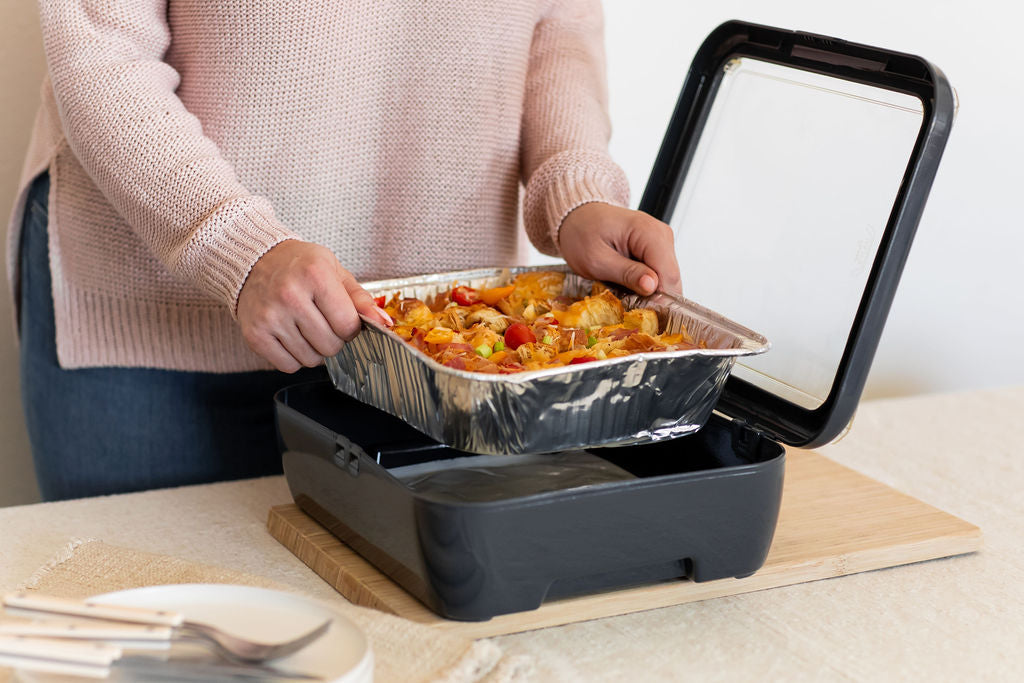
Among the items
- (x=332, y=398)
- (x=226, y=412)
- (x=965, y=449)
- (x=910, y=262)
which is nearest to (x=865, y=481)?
(x=965, y=449)

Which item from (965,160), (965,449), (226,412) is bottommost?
(226,412)

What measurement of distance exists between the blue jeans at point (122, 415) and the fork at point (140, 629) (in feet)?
2.35

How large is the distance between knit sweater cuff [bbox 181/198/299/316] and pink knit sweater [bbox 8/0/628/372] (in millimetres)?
25

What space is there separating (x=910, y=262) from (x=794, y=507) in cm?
150

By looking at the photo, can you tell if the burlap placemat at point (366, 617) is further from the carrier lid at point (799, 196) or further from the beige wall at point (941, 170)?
the beige wall at point (941, 170)

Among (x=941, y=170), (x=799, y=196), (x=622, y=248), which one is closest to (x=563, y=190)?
(x=622, y=248)

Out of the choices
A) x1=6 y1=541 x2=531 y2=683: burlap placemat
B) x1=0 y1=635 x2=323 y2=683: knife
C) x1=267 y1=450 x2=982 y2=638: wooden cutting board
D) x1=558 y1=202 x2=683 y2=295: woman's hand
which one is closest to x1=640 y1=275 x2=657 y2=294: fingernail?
x1=558 y1=202 x2=683 y2=295: woman's hand

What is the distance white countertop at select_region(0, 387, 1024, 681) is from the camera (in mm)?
778

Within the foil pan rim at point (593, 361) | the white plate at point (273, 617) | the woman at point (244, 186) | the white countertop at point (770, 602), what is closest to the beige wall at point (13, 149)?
the woman at point (244, 186)

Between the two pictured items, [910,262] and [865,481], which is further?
[910,262]

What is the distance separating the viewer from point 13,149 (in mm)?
1641

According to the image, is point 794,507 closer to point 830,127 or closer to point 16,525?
point 830,127

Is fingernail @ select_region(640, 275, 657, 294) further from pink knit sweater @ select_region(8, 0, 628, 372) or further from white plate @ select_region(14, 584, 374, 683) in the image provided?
white plate @ select_region(14, 584, 374, 683)

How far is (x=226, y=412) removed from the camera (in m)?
1.38
